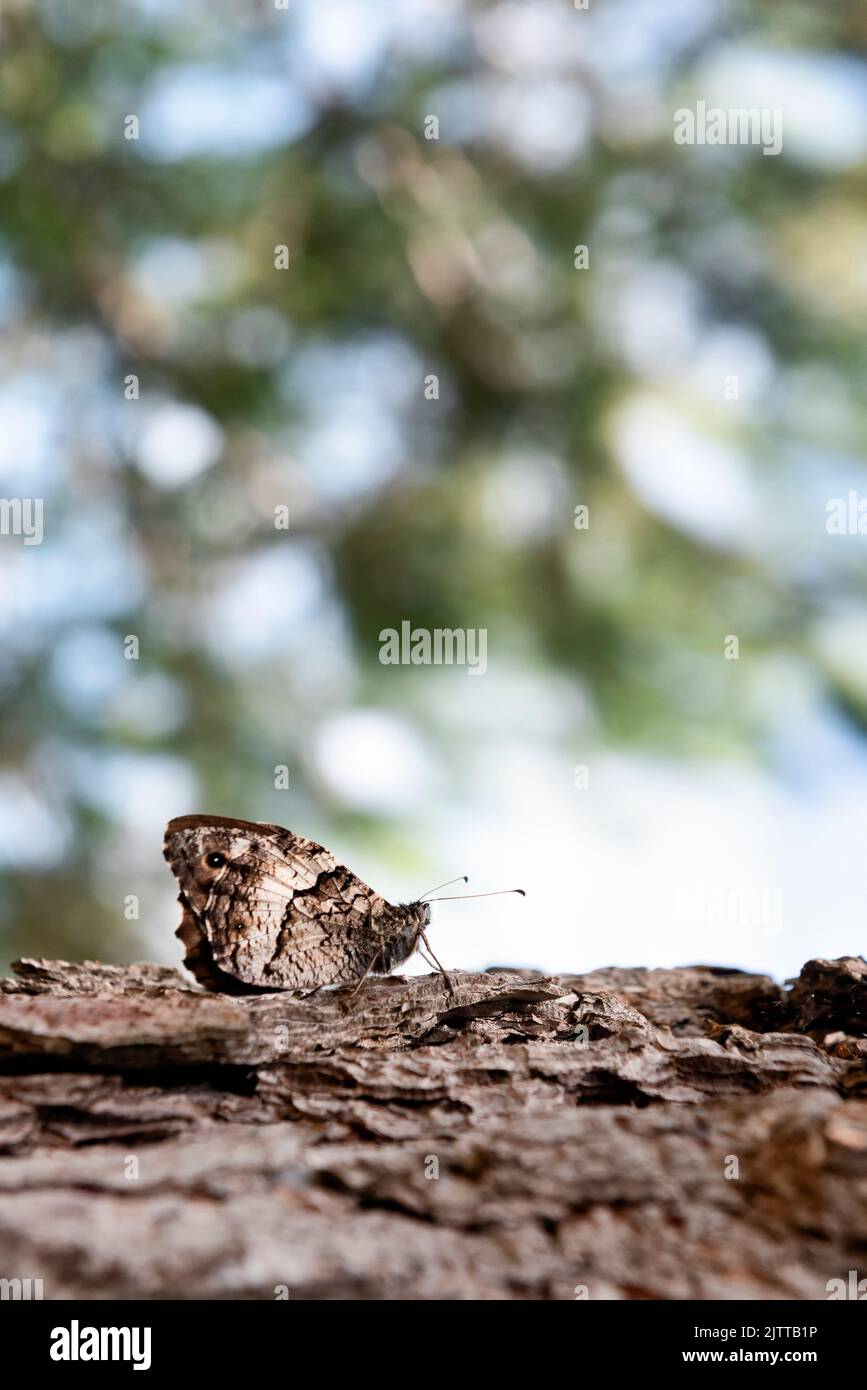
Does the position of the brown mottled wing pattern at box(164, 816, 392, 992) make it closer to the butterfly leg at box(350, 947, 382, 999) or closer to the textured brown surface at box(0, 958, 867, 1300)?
the butterfly leg at box(350, 947, 382, 999)

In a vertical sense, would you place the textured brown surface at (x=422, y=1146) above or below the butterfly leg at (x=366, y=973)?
below

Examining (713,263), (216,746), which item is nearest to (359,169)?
(713,263)

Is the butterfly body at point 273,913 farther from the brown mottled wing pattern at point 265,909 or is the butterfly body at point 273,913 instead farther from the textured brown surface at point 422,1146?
the textured brown surface at point 422,1146

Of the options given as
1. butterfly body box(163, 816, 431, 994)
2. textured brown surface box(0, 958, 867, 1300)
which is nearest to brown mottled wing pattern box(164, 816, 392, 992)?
butterfly body box(163, 816, 431, 994)

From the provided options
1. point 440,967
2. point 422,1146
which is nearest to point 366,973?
point 440,967

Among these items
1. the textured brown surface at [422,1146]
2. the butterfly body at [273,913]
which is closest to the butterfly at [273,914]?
the butterfly body at [273,913]

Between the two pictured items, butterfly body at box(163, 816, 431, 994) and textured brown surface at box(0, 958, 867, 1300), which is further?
butterfly body at box(163, 816, 431, 994)
